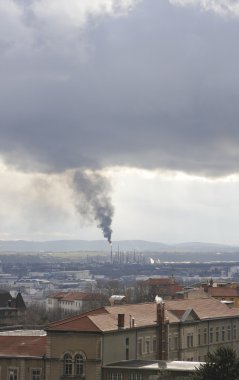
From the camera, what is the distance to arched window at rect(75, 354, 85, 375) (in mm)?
72500

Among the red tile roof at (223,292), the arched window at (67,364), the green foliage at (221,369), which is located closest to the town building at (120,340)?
the arched window at (67,364)

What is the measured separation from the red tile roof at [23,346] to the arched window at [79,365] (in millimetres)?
3105

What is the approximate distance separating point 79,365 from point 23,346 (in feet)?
17.8

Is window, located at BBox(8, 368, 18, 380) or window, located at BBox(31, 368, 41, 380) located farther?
window, located at BBox(8, 368, 18, 380)

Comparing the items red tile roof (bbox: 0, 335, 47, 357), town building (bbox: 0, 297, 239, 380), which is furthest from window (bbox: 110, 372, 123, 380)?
red tile roof (bbox: 0, 335, 47, 357)

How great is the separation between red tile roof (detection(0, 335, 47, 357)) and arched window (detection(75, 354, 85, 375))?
10.2ft

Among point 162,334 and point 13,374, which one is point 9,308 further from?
point 13,374

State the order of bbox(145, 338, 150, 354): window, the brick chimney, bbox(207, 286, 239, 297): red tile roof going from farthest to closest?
bbox(207, 286, 239, 297): red tile roof
the brick chimney
bbox(145, 338, 150, 354): window

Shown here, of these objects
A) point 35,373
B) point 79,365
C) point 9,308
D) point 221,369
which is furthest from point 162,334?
point 9,308

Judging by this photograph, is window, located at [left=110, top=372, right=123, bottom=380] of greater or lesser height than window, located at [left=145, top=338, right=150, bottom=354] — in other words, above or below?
below

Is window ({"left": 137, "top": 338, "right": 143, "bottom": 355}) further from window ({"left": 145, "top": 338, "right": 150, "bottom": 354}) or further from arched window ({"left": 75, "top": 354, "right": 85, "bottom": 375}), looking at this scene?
arched window ({"left": 75, "top": 354, "right": 85, "bottom": 375})

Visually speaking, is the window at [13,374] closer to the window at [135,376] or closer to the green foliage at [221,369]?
the window at [135,376]

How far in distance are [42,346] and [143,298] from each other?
116 metres

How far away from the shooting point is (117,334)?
74.5 metres
